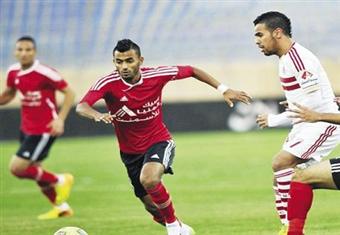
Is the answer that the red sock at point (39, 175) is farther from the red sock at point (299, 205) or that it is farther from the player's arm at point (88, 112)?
the red sock at point (299, 205)

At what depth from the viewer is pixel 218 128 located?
27859mm

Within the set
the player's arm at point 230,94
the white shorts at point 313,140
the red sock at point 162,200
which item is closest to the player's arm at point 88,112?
the red sock at point 162,200

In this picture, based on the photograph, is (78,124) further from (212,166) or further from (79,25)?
(212,166)

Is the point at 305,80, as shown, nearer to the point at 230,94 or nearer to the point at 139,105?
the point at 230,94

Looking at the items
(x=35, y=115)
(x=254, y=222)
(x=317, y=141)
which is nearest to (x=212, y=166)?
(x=35, y=115)

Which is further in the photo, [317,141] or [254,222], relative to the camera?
[254,222]

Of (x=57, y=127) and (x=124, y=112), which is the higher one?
(x=124, y=112)

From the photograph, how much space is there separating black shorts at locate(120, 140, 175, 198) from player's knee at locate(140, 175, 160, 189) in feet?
0.94

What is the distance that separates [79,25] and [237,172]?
46.8 feet

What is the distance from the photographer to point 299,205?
7.62 m

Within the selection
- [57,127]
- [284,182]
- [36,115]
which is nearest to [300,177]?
[284,182]

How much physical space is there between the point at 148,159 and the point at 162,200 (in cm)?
44

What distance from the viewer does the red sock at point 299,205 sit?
7.59 metres

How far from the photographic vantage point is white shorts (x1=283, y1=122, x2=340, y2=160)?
348 inches
